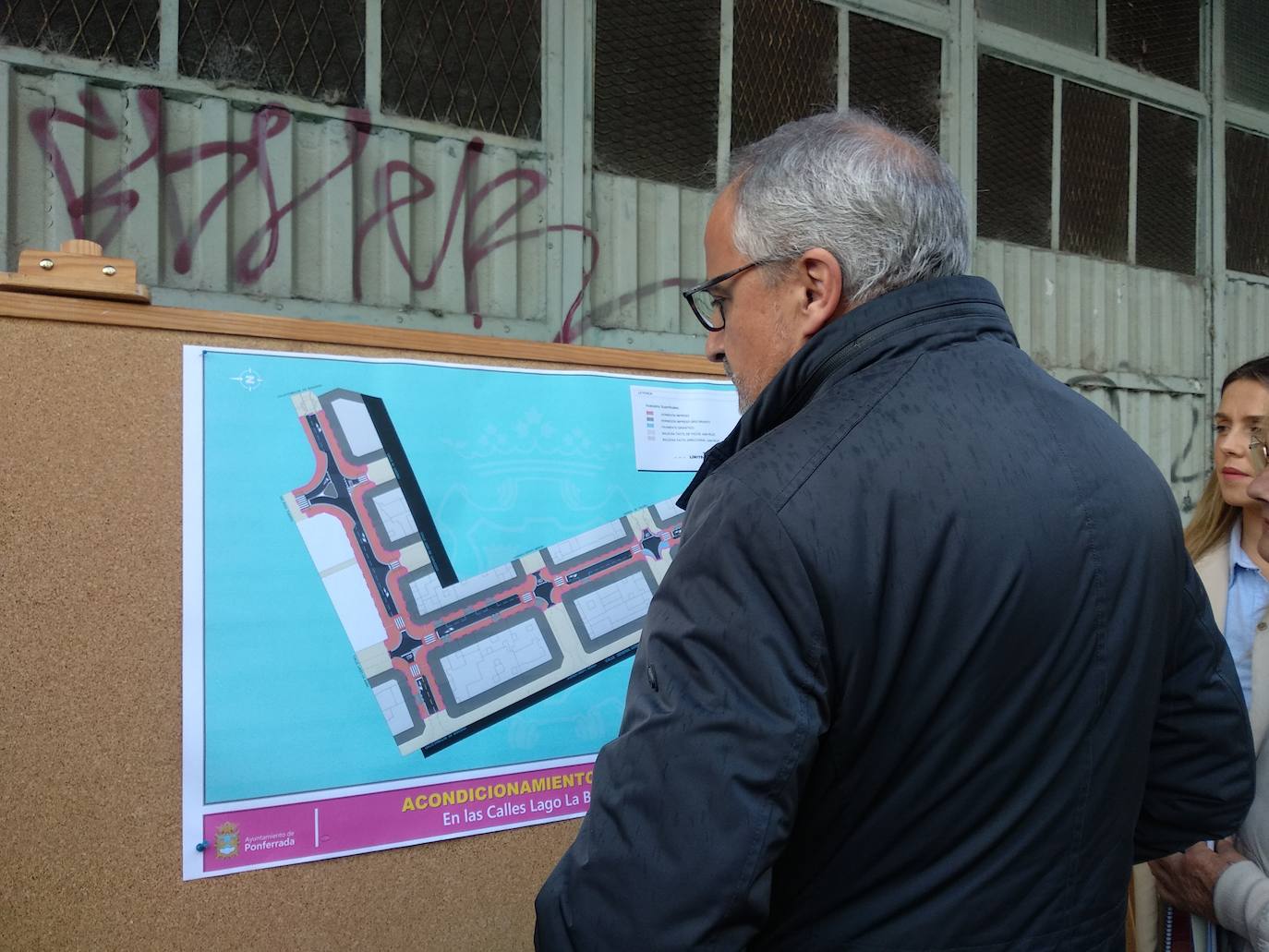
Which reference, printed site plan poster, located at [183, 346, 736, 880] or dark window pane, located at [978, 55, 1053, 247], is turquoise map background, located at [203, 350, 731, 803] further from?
dark window pane, located at [978, 55, 1053, 247]

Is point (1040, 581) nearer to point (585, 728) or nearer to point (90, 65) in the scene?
point (585, 728)

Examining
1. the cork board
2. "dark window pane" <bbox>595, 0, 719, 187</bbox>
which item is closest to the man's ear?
the cork board

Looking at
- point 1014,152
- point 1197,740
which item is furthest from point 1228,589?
point 1014,152

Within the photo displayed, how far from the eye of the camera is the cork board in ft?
4.64

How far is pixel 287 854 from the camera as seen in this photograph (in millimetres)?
1548

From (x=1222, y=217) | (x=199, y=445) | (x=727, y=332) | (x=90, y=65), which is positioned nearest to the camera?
(x=727, y=332)

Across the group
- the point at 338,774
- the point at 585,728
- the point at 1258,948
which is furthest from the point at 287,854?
the point at 1258,948

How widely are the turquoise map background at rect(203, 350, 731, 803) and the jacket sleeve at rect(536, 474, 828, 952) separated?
0.76m

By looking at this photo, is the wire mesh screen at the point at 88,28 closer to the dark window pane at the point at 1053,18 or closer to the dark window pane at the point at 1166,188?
the dark window pane at the point at 1053,18

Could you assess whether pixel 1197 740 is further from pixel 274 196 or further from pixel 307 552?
pixel 274 196

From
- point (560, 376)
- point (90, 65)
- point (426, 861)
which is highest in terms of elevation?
point (90, 65)

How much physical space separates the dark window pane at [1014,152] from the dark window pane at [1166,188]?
0.82 meters

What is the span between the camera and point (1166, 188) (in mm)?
6211

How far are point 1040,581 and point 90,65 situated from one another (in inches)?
137
